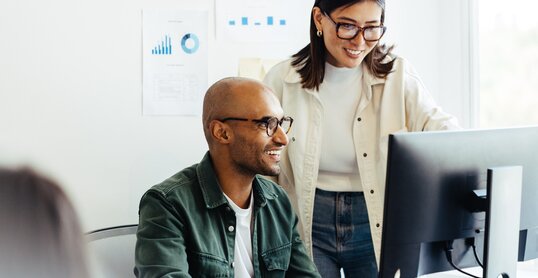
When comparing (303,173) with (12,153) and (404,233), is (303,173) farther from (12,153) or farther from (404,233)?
(12,153)

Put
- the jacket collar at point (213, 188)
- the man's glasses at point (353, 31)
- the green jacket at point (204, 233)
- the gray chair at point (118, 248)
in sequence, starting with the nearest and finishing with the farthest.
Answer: the green jacket at point (204, 233) → the jacket collar at point (213, 188) → the man's glasses at point (353, 31) → the gray chair at point (118, 248)

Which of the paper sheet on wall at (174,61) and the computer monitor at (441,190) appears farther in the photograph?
the paper sheet on wall at (174,61)

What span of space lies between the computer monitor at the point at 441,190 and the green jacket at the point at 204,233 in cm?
48

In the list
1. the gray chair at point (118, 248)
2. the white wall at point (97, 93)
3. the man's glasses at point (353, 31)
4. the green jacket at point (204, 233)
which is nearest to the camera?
the green jacket at point (204, 233)

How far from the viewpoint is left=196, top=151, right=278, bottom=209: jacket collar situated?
1.64 m

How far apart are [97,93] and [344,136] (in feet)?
3.37

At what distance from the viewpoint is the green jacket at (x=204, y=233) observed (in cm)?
152

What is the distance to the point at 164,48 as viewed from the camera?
2518 mm

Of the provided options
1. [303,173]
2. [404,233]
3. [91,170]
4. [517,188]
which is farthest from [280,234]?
[91,170]

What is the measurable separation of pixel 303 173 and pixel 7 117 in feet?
3.71

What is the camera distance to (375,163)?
1951mm

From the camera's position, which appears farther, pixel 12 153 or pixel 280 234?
pixel 280 234

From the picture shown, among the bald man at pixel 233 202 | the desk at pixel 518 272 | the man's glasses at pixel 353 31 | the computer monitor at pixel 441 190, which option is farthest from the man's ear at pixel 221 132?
the desk at pixel 518 272

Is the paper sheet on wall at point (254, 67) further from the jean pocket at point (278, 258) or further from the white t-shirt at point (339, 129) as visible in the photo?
the jean pocket at point (278, 258)
